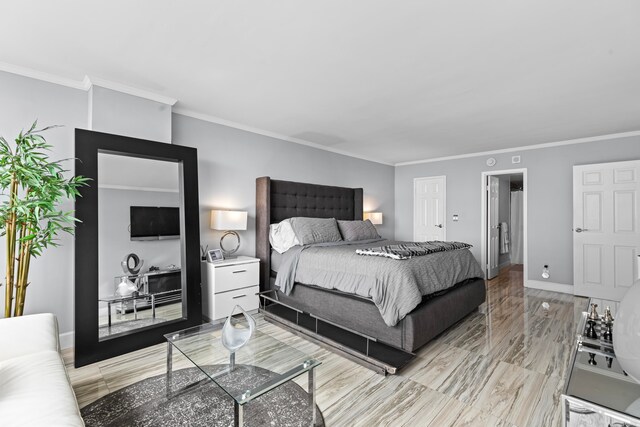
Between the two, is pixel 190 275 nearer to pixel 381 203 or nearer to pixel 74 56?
pixel 74 56

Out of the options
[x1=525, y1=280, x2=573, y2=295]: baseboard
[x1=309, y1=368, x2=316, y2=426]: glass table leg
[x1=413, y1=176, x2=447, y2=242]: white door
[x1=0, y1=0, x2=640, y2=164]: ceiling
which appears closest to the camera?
[x1=309, y1=368, x2=316, y2=426]: glass table leg

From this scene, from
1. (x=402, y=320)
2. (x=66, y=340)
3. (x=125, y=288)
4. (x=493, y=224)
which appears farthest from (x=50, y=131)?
(x=493, y=224)

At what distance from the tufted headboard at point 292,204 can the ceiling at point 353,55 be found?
994 mm

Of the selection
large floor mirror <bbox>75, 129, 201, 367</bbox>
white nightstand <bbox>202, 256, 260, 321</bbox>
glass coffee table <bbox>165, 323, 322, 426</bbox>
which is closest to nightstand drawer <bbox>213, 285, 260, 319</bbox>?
white nightstand <bbox>202, 256, 260, 321</bbox>

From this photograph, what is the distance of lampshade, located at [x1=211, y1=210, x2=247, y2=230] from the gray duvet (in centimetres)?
67

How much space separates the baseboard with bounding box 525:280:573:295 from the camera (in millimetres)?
4551

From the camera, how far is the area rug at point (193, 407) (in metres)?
1.69

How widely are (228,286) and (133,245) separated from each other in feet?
3.44

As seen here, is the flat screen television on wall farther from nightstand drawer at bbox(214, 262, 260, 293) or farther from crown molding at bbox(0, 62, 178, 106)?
crown molding at bbox(0, 62, 178, 106)

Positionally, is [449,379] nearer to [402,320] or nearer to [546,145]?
[402,320]

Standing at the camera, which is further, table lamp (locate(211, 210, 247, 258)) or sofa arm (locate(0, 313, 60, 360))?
table lamp (locate(211, 210, 247, 258))

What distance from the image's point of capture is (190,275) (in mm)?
3004

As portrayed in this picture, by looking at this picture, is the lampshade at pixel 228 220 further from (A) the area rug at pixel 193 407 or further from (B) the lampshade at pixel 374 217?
(B) the lampshade at pixel 374 217

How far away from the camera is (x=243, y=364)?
1686 millimetres
